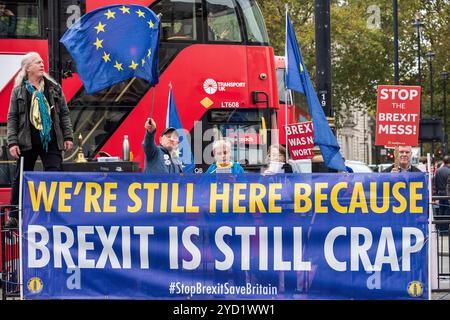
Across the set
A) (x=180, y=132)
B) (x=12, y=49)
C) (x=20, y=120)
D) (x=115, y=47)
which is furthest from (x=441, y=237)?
(x=12, y=49)

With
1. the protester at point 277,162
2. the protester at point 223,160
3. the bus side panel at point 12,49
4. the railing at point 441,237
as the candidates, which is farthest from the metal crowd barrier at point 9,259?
the bus side panel at point 12,49

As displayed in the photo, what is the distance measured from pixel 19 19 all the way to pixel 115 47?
16.6 feet

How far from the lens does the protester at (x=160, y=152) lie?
976cm

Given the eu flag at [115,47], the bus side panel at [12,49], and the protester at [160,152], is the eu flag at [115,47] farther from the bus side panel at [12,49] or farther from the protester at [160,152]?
the bus side panel at [12,49]

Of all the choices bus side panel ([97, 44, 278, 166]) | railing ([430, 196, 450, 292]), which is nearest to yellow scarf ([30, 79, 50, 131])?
railing ([430, 196, 450, 292])

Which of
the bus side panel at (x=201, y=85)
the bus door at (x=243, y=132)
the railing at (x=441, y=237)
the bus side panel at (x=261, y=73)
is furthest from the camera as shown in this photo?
the bus side panel at (x=261, y=73)

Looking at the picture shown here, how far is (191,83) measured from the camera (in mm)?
16516

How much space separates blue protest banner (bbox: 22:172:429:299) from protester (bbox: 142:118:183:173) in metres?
1.16

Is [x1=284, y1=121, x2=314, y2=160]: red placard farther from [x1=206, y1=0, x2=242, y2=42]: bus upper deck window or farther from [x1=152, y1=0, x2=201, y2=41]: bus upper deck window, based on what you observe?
[x1=152, y1=0, x2=201, y2=41]: bus upper deck window

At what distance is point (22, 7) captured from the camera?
15.6 m

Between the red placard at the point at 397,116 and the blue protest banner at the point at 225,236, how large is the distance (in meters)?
6.35

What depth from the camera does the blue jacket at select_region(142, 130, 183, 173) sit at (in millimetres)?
9844

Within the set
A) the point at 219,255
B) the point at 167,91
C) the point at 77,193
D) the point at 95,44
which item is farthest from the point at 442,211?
the point at 167,91

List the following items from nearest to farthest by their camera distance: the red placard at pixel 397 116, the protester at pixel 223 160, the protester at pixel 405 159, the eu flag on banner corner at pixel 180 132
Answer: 1. the protester at pixel 223 160
2. the protester at pixel 405 159
3. the eu flag on banner corner at pixel 180 132
4. the red placard at pixel 397 116
